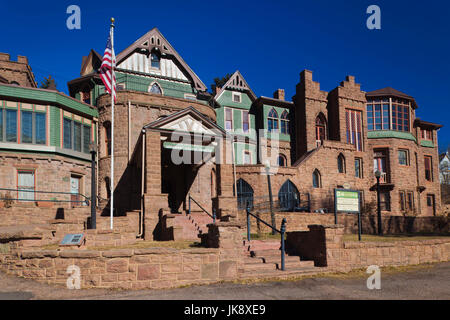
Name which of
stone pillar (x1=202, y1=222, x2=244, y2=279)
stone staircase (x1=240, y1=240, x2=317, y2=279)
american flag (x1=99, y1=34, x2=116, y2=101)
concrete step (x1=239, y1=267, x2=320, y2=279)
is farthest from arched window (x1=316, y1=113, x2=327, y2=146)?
stone pillar (x1=202, y1=222, x2=244, y2=279)

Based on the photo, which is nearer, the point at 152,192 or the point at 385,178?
the point at 152,192

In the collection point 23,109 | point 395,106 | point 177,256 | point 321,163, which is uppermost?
point 395,106

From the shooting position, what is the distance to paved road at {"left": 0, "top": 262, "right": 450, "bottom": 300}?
25.6 ft

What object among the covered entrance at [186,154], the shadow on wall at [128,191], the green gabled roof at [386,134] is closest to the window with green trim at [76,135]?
the shadow on wall at [128,191]

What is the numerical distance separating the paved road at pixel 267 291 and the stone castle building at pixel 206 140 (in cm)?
702

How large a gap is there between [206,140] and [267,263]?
9.61 metres

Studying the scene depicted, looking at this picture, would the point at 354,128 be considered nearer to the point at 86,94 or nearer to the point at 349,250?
the point at 86,94

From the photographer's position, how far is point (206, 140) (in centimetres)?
1925

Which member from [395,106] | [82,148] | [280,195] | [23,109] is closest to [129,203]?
[82,148]

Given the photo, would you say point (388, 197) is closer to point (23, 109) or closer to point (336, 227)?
point (336, 227)

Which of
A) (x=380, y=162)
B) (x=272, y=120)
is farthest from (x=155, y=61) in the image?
(x=380, y=162)

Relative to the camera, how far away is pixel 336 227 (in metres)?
11.0

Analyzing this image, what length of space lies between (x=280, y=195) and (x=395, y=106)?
1569 cm

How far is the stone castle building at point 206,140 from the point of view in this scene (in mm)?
19125
